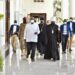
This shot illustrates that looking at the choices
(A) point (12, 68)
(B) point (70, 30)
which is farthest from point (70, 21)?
(A) point (12, 68)

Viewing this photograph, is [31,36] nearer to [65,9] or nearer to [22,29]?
[22,29]

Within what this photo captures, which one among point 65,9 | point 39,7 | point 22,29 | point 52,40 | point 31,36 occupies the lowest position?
point 52,40

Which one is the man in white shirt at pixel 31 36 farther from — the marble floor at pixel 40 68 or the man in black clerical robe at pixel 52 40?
the man in black clerical robe at pixel 52 40

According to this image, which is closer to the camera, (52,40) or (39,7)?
(52,40)

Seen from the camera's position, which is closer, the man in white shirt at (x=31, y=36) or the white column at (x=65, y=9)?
the man in white shirt at (x=31, y=36)

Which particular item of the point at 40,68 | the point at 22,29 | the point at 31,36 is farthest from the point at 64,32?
the point at 40,68

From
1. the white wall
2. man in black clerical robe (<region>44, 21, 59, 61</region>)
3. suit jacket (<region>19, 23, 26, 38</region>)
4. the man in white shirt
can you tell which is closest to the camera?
the man in white shirt

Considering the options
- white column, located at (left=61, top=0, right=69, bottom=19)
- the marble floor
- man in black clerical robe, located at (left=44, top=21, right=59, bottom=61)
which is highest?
white column, located at (left=61, top=0, right=69, bottom=19)

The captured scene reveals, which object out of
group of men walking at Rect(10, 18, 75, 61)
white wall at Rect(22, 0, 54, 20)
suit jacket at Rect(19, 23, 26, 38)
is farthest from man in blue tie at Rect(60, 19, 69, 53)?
white wall at Rect(22, 0, 54, 20)

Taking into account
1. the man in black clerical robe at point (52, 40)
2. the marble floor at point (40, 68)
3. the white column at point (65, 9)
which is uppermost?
the white column at point (65, 9)

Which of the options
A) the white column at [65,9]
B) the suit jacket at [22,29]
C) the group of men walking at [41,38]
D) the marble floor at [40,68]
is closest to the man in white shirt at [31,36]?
the group of men walking at [41,38]

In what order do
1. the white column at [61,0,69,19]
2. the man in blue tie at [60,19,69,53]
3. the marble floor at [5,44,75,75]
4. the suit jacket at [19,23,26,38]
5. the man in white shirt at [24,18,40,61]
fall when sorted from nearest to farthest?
1. the marble floor at [5,44,75,75]
2. the man in white shirt at [24,18,40,61]
3. the suit jacket at [19,23,26,38]
4. the man in blue tie at [60,19,69,53]
5. the white column at [61,0,69,19]

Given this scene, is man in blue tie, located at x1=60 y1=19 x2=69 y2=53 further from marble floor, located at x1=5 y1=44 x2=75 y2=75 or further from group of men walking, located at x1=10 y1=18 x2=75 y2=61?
marble floor, located at x1=5 y1=44 x2=75 y2=75

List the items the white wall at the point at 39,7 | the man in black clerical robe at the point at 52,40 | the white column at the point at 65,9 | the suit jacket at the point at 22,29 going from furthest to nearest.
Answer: the white wall at the point at 39,7 → the white column at the point at 65,9 → the suit jacket at the point at 22,29 → the man in black clerical robe at the point at 52,40
